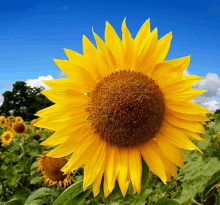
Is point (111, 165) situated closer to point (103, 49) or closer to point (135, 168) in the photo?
point (135, 168)

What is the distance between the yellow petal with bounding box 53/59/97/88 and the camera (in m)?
1.79

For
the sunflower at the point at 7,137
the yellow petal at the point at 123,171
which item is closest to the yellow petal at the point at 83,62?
the yellow petal at the point at 123,171

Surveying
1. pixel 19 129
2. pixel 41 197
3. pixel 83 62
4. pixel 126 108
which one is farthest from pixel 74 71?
pixel 19 129

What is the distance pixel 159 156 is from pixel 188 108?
1.55ft

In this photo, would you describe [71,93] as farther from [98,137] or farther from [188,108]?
[188,108]

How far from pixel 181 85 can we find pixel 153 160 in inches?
26.3

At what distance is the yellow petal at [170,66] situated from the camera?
6.17 feet

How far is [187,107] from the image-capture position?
196 centimetres

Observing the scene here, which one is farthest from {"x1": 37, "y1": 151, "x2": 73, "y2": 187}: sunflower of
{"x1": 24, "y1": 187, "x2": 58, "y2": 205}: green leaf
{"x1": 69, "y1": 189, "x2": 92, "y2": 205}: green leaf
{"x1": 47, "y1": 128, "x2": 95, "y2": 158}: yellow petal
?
{"x1": 47, "y1": 128, "x2": 95, "y2": 158}: yellow petal

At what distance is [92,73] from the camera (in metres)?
1.86

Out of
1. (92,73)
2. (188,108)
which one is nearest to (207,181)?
(188,108)

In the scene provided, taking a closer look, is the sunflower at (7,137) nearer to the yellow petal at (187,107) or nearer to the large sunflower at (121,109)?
the large sunflower at (121,109)

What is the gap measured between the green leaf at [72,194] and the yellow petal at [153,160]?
1.88 ft

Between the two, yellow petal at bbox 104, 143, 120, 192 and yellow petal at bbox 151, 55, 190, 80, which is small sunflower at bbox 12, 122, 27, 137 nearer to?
yellow petal at bbox 104, 143, 120, 192
